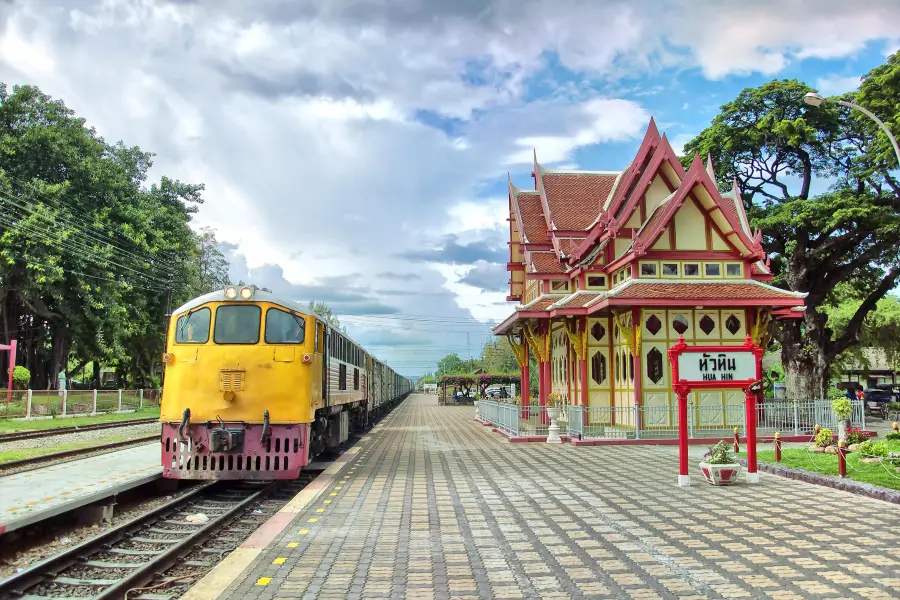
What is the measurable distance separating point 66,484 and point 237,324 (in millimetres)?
3464

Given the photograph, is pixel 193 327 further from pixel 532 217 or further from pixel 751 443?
pixel 532 217

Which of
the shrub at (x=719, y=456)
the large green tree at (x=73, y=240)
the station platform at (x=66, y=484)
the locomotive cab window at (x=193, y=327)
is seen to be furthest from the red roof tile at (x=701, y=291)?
the large green tree at (x=73, y=240)

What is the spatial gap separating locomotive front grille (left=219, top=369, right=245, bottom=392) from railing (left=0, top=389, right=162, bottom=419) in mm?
19205

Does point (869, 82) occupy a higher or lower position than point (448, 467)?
higher

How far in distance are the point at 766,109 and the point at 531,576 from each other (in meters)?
27.0

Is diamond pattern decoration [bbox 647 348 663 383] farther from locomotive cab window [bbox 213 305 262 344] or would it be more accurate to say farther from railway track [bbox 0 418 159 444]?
railway track [bbox 0 418 159 444]

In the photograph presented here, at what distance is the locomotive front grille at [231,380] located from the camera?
10594 mm

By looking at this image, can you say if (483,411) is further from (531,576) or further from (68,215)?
(531,576)

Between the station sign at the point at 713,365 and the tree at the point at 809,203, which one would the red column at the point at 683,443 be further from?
the tree at the point at 809,203

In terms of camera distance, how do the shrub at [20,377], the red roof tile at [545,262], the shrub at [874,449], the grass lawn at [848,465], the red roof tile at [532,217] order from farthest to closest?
the shrub at [20,377], the red roof tile at [532,217], the red roof tile at [545,262], the shrub at [874,449], the grass lawn at [848,465]

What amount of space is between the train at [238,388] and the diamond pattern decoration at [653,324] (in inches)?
468

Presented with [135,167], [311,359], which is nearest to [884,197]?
[311,359]

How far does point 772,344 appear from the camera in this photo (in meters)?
37.5

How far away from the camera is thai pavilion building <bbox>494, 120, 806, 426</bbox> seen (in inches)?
758
